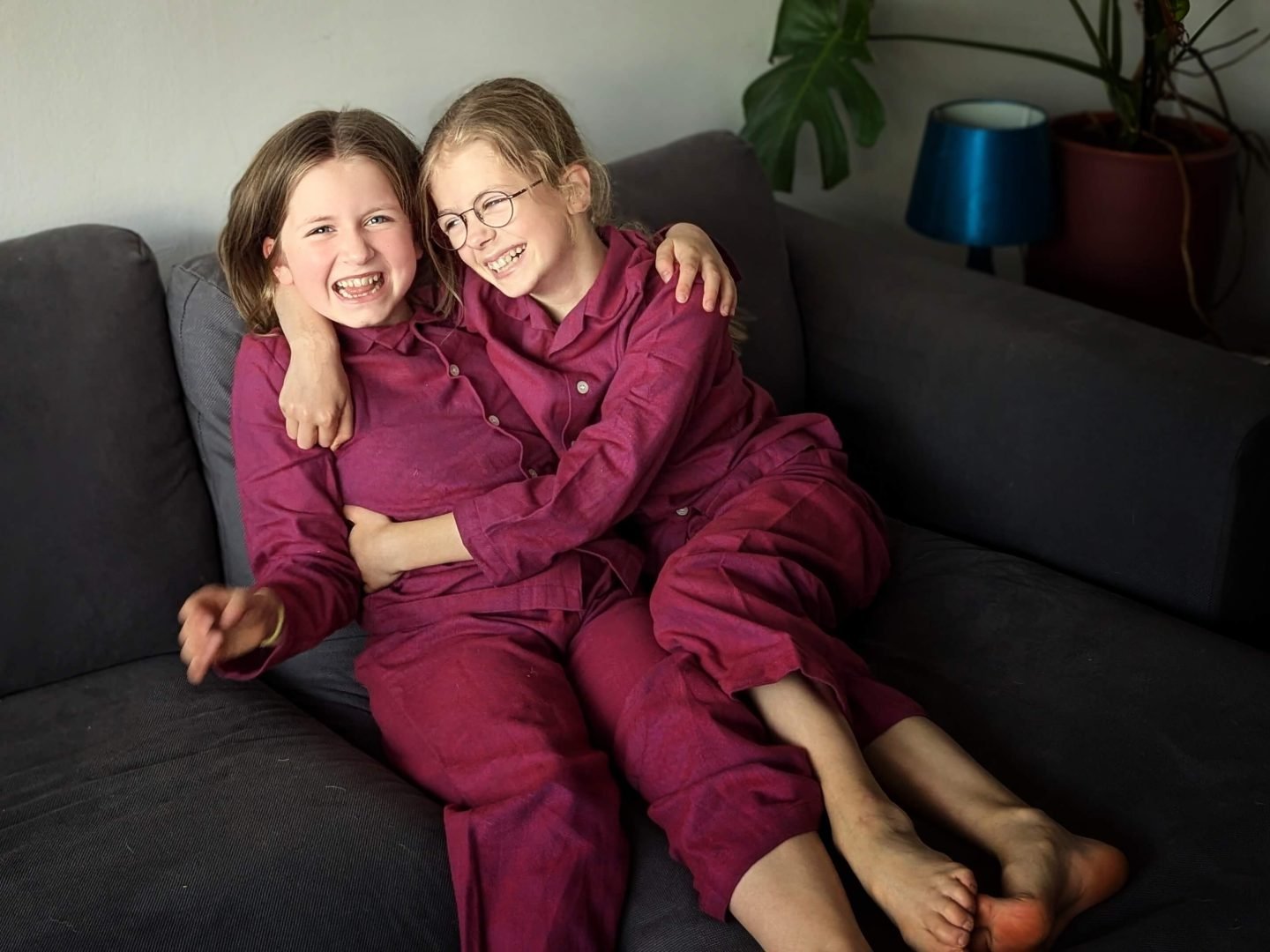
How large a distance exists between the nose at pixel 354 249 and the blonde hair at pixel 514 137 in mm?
97

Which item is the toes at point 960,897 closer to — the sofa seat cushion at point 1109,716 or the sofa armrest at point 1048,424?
the sofa seat cushion at point 1109,716

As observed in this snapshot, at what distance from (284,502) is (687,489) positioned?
0.48 metres

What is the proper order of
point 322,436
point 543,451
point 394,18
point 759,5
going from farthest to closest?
1. point 759,5
2. point 394,18
3. point 543,451
4. point 322,436

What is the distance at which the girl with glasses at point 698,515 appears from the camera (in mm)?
1208

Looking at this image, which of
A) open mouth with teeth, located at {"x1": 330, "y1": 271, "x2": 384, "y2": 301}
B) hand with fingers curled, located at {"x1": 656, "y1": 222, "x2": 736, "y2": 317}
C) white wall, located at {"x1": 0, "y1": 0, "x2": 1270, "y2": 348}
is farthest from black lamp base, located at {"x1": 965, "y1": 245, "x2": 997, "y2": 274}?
open mouth with teeth, located at {"x1": 330, "y1": 271, "x2": 384, "y2": 301}

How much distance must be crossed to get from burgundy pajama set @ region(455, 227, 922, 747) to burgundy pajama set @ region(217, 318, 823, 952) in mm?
42

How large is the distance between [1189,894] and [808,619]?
1.48 feet

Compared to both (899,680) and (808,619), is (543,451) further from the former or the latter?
(899,680)

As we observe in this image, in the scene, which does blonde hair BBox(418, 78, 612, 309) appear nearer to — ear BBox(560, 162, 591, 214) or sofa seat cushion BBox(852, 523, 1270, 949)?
ear BBox(560, 162, 591, 214)

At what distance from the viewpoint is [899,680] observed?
1.52m

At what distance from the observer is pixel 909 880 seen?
1.18 m

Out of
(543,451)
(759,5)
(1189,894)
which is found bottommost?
(1189,894)

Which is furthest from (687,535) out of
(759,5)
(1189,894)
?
(759,5)

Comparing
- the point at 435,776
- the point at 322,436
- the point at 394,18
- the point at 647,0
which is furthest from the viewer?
the point at 647,0
